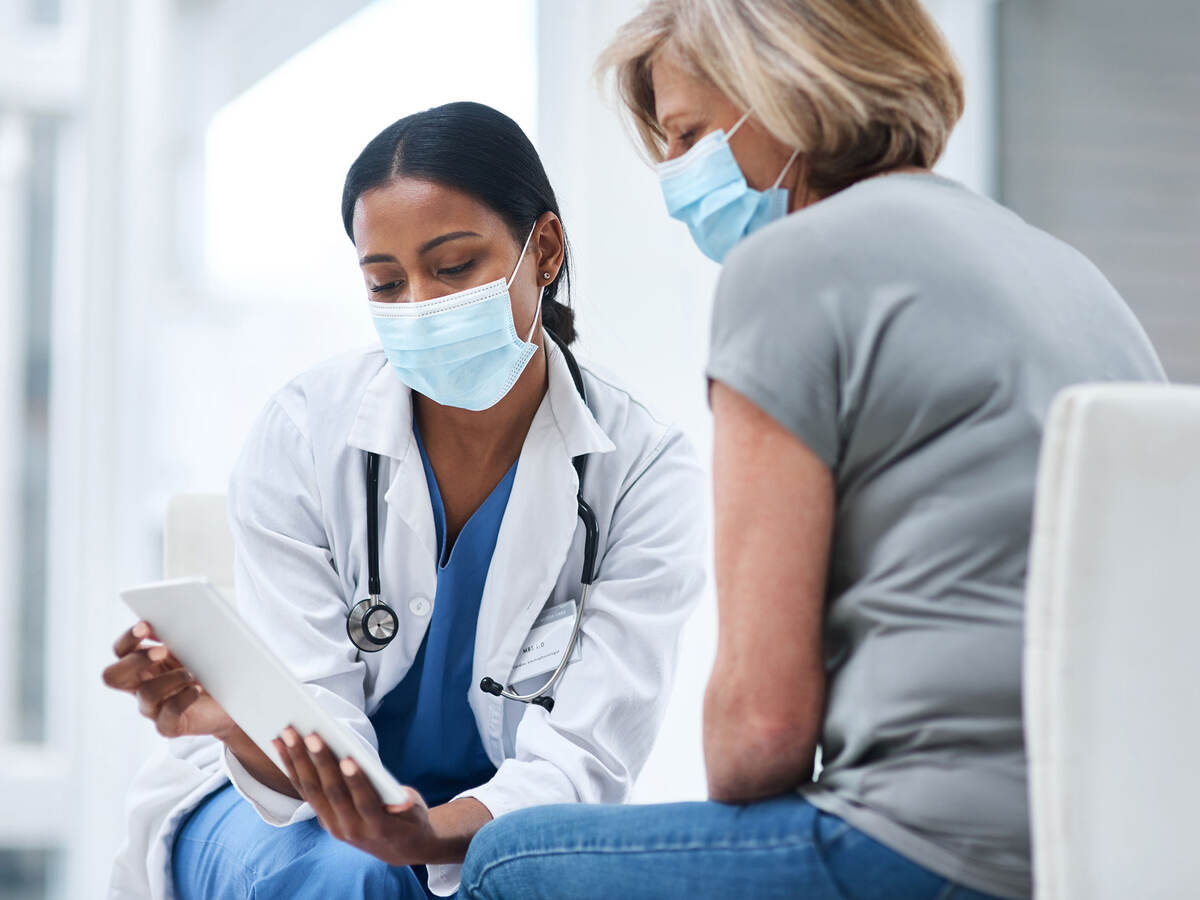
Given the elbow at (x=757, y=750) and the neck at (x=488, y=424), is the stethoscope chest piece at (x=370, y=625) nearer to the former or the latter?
the neck at (x=488, y=424)

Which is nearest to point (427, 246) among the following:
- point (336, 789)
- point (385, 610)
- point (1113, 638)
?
point (385, 610)

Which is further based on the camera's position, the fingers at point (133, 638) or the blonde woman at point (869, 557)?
the fingers at point (133, 638)

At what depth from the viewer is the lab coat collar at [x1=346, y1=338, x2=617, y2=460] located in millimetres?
1423

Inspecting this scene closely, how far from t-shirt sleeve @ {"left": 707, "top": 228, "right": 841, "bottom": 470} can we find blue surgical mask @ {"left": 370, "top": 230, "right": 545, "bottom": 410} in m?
0.63

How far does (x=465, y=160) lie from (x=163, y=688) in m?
0.69

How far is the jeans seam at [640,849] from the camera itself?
0.81m

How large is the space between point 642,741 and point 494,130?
0.77 meters

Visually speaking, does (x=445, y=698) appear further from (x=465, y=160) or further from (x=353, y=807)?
(x=465, y=160)

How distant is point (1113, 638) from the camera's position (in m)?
0.73

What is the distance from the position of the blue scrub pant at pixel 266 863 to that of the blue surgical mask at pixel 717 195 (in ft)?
2.38

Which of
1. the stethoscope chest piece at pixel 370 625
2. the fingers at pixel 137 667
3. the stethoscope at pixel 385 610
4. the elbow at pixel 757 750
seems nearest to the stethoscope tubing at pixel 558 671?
the stethoscope at pixel 385 610

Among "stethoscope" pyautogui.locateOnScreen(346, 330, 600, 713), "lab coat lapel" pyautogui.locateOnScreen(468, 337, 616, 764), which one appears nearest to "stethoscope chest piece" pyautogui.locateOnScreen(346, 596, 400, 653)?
"stethoscope" pyautogui.locateOnScreen(346, 330, 600, 713)

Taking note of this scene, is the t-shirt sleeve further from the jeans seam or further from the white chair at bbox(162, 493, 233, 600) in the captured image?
the white chair at bbox(162, 493, 233, 600)

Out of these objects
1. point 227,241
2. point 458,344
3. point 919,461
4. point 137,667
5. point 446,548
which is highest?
point 227,241
